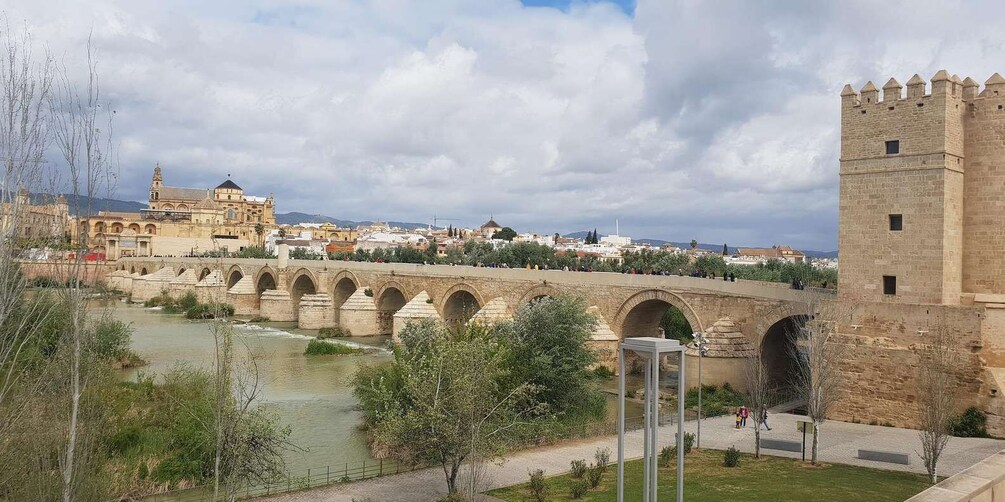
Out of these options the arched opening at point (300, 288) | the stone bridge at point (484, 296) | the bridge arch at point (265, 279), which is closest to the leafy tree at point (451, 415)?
the stone bridge at point (484, 296)

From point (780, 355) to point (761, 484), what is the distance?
11.0 meters

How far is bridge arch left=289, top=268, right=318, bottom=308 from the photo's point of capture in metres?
43.1

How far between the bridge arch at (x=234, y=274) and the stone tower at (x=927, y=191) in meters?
44.4

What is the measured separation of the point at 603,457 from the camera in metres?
12.4

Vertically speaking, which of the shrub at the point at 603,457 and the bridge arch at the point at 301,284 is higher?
the bridge arch at the point at 301,284

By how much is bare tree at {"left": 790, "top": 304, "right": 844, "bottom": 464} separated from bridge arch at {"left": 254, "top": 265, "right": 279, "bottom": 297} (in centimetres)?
3712

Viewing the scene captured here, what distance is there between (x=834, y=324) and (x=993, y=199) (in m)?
4.33

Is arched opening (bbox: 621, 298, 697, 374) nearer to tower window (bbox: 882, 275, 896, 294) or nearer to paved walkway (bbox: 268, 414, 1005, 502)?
paved walkway (bbox: 268, 414, 1005, 502)

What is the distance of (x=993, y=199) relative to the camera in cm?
1576

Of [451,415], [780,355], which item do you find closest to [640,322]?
[780,355]

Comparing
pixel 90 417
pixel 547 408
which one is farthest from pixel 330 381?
pixel 90 417

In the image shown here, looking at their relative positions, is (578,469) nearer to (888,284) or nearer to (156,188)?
(888,284)

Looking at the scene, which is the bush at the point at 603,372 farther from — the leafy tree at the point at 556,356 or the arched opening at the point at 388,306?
the arched opening at the point at 388,306

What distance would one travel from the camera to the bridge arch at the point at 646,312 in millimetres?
22595
